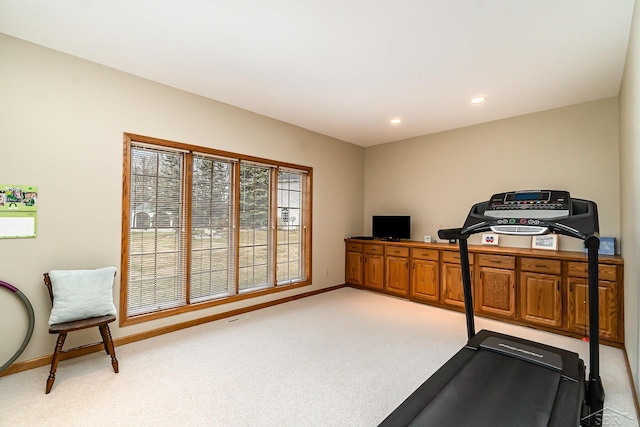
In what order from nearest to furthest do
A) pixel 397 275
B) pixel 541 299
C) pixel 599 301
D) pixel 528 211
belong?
pixel 528 211
pixel 599 301
pixel 541 299
pixel 397 275

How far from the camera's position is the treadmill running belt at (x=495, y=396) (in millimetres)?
1548

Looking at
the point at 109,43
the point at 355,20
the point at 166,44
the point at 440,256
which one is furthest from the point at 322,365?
the point at 109,43

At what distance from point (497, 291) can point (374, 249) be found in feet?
6.57

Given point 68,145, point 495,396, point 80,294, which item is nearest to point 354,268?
point 495,396

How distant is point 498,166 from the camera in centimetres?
441

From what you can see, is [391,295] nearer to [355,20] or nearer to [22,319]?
[355,20]

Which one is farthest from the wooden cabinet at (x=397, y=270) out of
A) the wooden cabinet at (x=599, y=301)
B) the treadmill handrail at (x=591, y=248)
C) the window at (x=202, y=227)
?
the treadmill handrail at (x=591, y=248)

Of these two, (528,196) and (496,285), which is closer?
(528,196)

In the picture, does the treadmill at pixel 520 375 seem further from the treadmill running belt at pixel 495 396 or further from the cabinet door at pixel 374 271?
the cabinet door at pixel 374 271

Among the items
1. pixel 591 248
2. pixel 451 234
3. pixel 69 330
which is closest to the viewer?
pixel 591 248

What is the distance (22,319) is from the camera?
2.59m

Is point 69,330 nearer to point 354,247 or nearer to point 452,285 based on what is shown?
point 354,247

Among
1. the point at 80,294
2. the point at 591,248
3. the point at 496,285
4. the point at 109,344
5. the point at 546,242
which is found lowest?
the point at 109,344

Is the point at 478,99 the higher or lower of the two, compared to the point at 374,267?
higher
